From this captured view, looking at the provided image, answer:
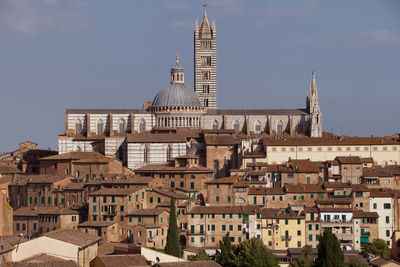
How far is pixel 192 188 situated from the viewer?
243 ft

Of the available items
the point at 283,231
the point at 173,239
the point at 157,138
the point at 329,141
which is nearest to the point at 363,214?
the point at 283,231

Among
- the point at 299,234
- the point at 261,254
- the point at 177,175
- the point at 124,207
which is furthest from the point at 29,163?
the point at 261,254

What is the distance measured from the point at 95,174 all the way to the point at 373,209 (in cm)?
2095

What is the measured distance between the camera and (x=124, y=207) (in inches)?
2562

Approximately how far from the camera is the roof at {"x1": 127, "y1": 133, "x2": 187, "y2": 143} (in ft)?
281

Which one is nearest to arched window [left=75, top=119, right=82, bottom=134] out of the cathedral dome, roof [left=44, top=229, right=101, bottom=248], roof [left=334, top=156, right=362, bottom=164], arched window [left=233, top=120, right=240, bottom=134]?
the cathedral dome

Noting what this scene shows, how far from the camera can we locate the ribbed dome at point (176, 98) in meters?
93.7

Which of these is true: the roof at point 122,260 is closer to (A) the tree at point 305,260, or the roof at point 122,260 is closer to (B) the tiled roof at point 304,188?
(A) the tree at point 305,260

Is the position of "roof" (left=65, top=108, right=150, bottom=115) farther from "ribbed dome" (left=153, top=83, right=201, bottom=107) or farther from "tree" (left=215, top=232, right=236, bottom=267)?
"tree" (left=215, top=232, right=236, bottom=267)

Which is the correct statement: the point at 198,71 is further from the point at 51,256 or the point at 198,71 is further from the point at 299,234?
the point at 51,256

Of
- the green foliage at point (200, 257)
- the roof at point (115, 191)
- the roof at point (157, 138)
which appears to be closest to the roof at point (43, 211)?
the roof at point (115, 191)

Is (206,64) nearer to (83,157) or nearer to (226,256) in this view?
(83,157)

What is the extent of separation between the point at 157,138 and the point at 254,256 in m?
32.6

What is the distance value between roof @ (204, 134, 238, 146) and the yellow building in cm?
1884
